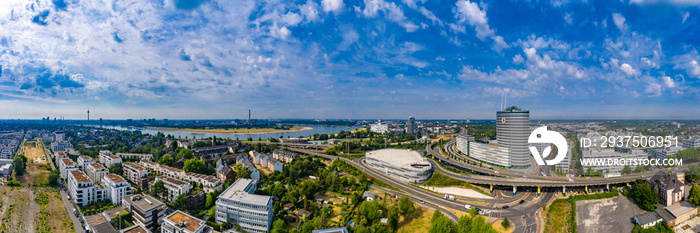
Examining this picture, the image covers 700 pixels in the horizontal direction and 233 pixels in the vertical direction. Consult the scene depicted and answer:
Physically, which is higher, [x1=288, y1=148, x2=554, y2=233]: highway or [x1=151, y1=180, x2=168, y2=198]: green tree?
[x1=151, y1=180, x2=168, y2=198]: green tree

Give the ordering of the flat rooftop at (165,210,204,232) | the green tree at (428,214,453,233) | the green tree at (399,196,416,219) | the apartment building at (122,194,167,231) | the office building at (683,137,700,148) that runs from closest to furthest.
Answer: the green tree at (428,214,453,233)
the flat rooftop at (165,210,204,232)
the apartment building at (122,194,167,231)
the green tree at (399,196,416,219)
the office building at (683,137,700,148)

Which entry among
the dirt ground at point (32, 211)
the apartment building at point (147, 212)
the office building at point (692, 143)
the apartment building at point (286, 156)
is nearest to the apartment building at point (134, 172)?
the dirt ground at point (32, 211)

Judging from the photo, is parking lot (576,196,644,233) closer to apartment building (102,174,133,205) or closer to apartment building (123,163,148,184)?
apartment building (102,174,133,205)

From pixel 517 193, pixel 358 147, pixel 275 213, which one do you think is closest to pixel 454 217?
pixel 517 193

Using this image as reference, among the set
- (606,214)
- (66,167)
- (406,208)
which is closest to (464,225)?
(406,208)

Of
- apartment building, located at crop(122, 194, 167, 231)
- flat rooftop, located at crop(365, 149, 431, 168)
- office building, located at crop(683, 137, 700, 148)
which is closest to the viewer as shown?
apartment building, located at crop(122, 194, 167, 231)

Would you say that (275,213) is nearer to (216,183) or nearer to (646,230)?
(216,183)

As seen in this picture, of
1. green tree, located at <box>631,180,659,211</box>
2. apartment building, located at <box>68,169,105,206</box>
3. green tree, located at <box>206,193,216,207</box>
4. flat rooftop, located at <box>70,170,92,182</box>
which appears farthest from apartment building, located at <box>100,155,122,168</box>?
green tree, located at <box>631,180,659,211</box>
